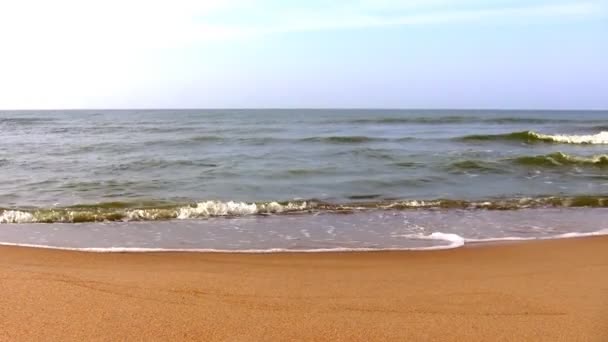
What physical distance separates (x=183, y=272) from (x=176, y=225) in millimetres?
3179

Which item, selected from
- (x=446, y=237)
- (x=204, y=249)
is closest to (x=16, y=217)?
(x=204, y=249)

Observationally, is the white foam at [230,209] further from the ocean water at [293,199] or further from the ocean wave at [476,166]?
the ocean wave at [476,166]

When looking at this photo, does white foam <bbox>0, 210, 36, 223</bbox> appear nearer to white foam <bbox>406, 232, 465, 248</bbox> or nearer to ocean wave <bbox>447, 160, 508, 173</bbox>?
white foam <bbox>406, 232, 465, 248</bbox>

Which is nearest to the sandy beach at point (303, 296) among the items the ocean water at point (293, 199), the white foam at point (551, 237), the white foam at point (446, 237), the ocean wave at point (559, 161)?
the white foam at point (446, 237)

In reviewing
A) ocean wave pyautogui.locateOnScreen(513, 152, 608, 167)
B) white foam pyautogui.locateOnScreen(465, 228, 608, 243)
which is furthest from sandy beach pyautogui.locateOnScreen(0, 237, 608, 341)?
ocean wave pyautogui.locateOnScreen(513, 152, 608, 167)

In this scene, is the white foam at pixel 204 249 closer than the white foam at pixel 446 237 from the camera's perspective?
Yes

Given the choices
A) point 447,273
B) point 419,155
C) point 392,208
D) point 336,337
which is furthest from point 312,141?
point 336,337

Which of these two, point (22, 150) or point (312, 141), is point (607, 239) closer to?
point (312, 141)

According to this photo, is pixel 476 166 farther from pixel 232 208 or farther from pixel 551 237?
pixel 232 208

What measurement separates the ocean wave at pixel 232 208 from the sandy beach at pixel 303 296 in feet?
Result: 8.49

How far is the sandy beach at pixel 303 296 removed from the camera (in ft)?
11.9

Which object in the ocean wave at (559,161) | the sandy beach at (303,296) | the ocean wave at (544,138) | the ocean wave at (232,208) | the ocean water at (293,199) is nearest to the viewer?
the sandy beach at (303,296)

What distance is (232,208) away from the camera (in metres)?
9.41

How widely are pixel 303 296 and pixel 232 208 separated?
519 centimetres
